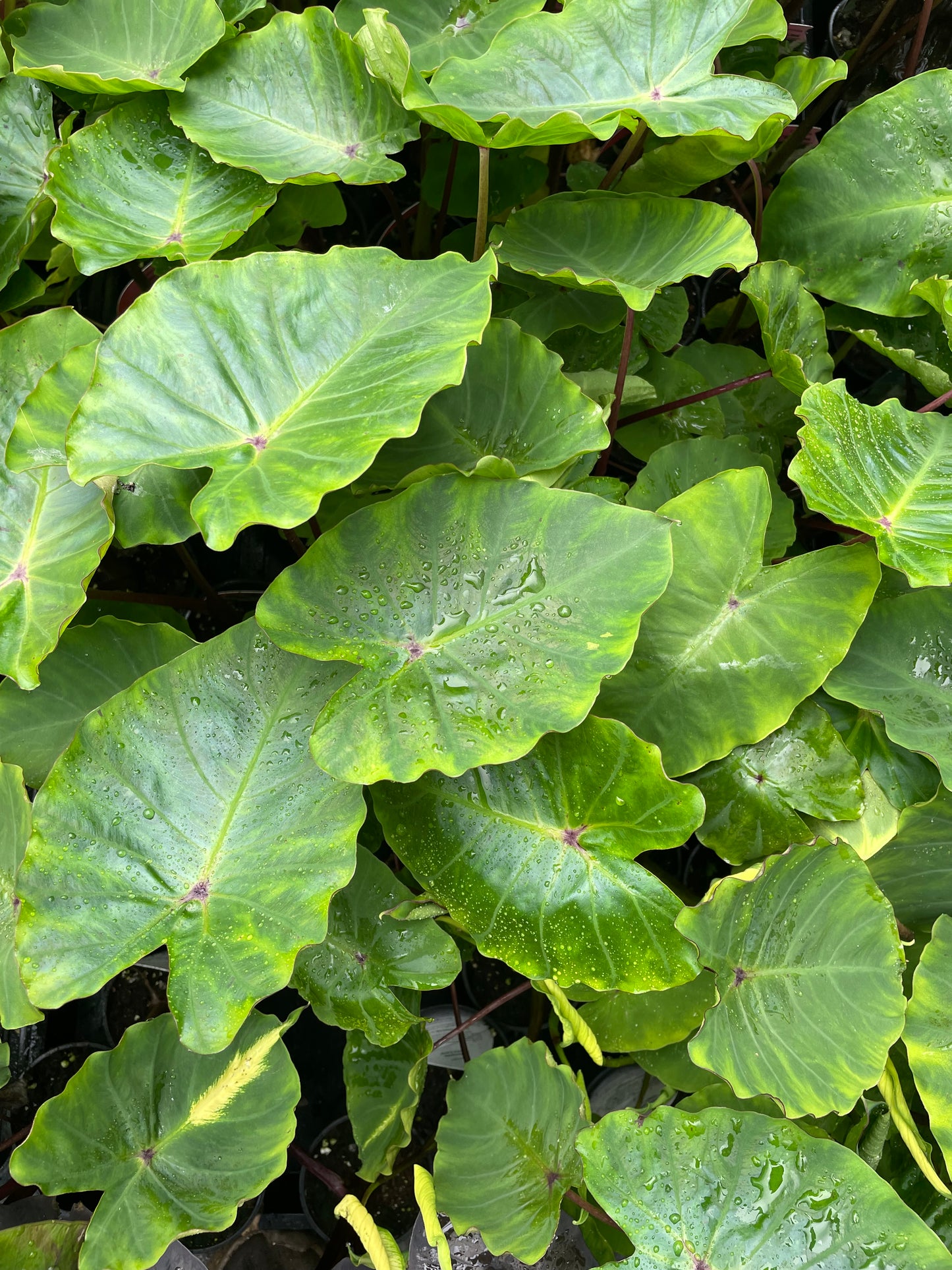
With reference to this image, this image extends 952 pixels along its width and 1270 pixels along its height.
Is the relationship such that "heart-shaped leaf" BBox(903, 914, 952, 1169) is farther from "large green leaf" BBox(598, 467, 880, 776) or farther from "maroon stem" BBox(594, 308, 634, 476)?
"maroon stem" BBox(594, 308, 634, 476)

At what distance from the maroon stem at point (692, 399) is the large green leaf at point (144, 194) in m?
0.70

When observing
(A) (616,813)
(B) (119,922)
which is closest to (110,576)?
(B) (119,922)

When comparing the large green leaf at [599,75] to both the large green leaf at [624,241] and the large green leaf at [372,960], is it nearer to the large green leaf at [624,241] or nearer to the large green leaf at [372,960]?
the large green leaf at [624,241]

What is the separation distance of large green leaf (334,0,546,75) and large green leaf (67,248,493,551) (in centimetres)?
57

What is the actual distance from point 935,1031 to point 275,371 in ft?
3.82

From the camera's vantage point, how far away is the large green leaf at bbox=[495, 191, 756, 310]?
1203mm

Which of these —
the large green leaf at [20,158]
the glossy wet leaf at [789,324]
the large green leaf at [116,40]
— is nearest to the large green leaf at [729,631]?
the glossy wet leaf at [789,324]

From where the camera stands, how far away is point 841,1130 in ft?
4.33

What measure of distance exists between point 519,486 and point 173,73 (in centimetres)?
87

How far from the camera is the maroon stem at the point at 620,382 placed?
135 cm

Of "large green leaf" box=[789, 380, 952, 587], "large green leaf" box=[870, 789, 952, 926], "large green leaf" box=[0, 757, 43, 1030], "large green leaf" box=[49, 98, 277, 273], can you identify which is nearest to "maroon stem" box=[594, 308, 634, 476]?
"large green leaf" box=[789, 380, 952, 587]

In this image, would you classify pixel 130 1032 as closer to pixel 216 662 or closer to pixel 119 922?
pixel 119 922

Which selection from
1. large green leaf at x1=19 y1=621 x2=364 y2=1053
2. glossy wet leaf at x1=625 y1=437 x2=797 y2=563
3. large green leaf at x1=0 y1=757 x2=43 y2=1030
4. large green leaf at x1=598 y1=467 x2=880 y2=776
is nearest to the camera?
large green leaf at x1=19 y1=621 x2=364 y2=1053

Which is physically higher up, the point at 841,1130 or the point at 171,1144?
the point at 171,1144
